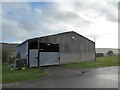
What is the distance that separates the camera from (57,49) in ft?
69.4

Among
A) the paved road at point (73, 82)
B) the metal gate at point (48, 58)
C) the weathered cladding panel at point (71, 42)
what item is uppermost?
the weathered cladding panel at point (71, 42)

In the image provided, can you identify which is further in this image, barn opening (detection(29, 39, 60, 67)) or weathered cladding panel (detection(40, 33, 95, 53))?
weathered cladding panel (detection(40, 33, 95, 53))

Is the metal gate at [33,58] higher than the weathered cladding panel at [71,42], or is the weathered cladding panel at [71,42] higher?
the weathered cladding panel at [71,42]

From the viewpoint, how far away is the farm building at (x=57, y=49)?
1855 cm

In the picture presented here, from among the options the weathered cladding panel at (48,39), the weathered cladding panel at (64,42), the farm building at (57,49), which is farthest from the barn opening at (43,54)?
the weathered cladding panel at (64,42)

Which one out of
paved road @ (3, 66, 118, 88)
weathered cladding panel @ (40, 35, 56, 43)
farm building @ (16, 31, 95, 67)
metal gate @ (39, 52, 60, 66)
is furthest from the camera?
weathered cladding panel @ (40, 35, 56, 43)

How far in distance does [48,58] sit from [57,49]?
7.66ft

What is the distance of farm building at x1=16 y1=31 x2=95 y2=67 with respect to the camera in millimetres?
18547

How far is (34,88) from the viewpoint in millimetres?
7180

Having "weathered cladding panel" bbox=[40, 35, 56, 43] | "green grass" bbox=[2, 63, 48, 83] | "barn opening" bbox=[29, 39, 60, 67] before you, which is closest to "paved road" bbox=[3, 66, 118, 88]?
"green grass" bbox=[2, 63, 48, 83]

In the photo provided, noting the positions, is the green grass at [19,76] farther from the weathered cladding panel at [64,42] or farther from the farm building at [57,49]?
the weathered cladding panel at [64,42]

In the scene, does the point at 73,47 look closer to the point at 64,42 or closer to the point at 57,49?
the point at 64,42

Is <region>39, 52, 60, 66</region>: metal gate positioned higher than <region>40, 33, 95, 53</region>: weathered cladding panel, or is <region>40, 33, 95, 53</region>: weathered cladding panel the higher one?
<region>40, 33, 95, 53</region>: weathered cladding panel

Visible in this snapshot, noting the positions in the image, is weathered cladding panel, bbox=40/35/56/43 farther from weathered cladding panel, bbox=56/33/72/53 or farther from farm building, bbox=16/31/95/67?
weathered cladding panel, bbox=56/33/72/53
